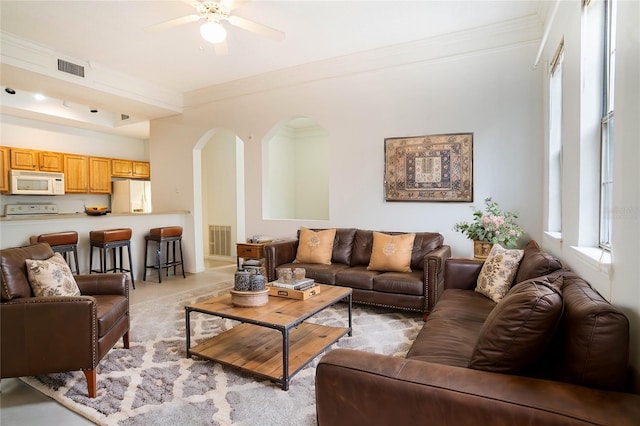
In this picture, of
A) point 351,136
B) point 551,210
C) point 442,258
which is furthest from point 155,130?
point 551,210

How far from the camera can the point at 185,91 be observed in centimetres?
582

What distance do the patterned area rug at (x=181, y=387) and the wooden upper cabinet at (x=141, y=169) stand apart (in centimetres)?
624

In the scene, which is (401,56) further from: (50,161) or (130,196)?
(50,161)

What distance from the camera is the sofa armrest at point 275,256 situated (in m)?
4.13

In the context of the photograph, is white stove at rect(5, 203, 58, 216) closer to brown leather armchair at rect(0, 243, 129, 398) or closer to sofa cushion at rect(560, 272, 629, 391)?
brown leather armchair at rect(0, 243, 129, 398)

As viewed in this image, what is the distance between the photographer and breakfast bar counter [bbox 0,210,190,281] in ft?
12.7

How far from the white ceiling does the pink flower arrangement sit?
79.5 inches

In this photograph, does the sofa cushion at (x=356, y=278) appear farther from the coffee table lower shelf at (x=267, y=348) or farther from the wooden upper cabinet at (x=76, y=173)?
the wooden upper cabinet at (x=76, y=173)

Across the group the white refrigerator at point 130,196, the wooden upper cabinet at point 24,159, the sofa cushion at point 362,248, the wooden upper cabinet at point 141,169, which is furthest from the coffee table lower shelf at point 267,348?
the wooden upper cabinet at point 141,169

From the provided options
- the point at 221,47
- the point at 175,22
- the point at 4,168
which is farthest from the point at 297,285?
the point at 4,168

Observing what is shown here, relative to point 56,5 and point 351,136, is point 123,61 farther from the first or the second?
point 351,136

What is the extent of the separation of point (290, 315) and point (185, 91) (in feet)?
16.1

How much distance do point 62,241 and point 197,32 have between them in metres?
2.88

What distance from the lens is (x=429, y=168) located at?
13.4ft
